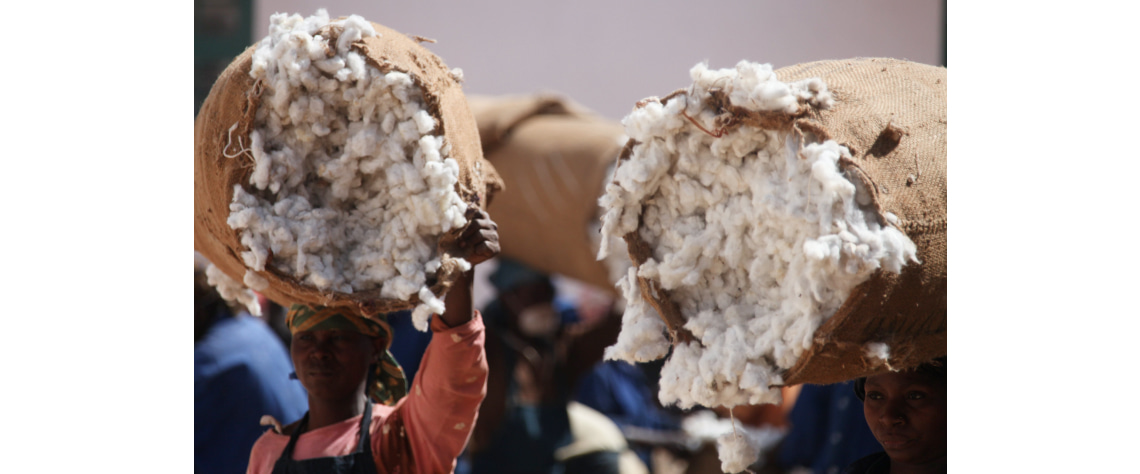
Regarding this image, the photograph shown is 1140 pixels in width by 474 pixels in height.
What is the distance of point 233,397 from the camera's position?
3654mm

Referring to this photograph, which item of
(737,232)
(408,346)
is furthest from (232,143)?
(408,346)

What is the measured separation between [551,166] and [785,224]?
263 centimetres

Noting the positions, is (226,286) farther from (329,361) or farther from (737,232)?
(737,232)

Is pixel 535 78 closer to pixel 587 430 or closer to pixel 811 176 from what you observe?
pixel 587 430

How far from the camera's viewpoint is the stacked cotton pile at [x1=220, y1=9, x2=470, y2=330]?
84.5 inches

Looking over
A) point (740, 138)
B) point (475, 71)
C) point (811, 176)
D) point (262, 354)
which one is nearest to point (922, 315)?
point (811, 176)

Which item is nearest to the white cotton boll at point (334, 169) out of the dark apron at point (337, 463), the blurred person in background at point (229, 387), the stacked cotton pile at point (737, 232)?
the stacked cotton pile at point (737, 232)

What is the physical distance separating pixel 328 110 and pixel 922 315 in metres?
1.34

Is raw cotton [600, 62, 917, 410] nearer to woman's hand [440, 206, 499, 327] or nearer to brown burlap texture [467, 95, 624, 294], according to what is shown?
woman's hand [440, 206, 499, 327]

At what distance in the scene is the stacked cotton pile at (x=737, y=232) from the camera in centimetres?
166

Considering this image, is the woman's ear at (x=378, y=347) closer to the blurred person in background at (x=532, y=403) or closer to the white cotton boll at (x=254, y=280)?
the white cotton boll at (x=254, y=280)

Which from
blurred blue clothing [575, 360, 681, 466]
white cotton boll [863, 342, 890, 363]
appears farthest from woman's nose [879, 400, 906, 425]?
blurred blue clothing [575, 360, 681, 466]

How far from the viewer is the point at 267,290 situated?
7.54ft

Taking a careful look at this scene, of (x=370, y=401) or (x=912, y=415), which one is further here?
(x=370, y=401)
